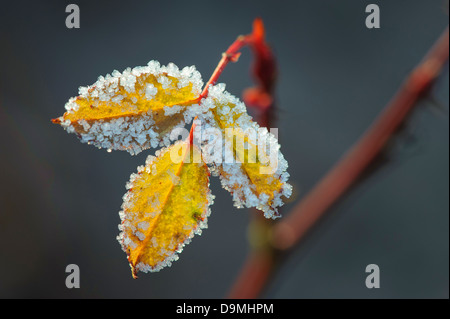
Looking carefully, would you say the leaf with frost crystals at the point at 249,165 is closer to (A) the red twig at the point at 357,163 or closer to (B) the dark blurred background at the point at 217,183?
(A) the red twig at the point at 357,163

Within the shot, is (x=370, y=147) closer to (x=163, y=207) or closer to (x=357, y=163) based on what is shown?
(x=357, y=163)

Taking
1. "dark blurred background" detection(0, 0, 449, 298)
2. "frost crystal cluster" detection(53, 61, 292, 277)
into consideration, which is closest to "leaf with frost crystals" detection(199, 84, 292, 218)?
"frost crystal cluster" detection(53, 61, 292, 277)

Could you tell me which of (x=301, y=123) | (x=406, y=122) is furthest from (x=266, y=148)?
(x=301, y=123)

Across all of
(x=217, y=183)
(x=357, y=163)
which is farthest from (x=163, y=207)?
(x=217, y=183)

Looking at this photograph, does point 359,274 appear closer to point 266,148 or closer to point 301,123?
point 301,123

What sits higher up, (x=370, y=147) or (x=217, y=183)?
(x=217, y=183)

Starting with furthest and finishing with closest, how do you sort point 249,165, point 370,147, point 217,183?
point 217,183
point 370,147
point 249,165

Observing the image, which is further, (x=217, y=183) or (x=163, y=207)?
(x=217, y=183)

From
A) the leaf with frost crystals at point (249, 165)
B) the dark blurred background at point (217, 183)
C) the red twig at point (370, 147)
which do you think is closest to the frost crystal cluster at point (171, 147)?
the leaf with frost crystals at point (249, 165)
